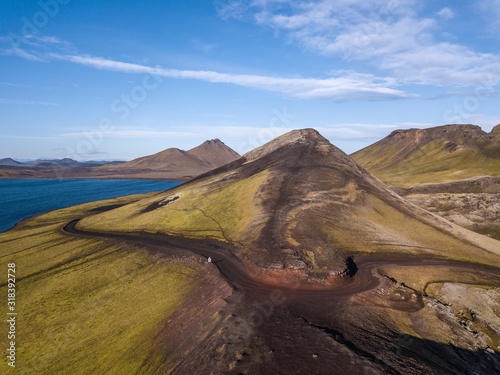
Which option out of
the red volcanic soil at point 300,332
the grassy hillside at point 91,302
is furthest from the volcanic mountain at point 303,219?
the grassy hillside at point 91,302

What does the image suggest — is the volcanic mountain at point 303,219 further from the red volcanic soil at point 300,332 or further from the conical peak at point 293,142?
the conical peak at point 293,142

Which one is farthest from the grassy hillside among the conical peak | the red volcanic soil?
the conical peak

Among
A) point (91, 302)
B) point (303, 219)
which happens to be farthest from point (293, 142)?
point (91, 302)

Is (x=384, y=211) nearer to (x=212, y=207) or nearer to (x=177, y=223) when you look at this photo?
(x=212, y=207)

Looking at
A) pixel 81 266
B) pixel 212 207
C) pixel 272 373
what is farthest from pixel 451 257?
pixel 81 266

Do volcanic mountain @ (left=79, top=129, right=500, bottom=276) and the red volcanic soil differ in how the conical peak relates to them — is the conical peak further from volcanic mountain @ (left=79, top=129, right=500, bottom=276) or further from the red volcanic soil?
the red volcanic soil

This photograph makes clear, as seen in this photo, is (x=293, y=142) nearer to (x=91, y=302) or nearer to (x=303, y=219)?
(x=303, y=219)
